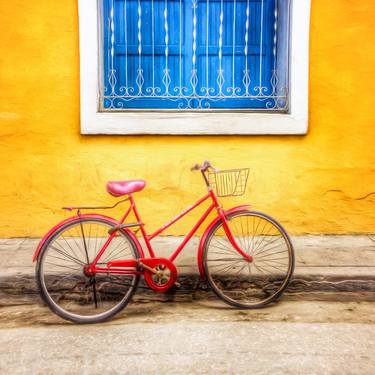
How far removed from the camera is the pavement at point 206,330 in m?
3.23

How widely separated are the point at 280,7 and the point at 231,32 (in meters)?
0.52

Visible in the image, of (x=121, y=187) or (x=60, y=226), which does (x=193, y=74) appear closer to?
(x=121, y=187)

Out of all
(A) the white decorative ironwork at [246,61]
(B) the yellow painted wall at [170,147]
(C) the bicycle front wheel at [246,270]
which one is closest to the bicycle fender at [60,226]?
(C) the bicycle front wheel at [246,270]

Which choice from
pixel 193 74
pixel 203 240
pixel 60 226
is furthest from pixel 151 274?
pixel 193 74

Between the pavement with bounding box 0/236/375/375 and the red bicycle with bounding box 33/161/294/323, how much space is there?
14 cm

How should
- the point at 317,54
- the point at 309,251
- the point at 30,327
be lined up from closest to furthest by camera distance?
the point at 30,327, the point at 309,251, the point at 317,54

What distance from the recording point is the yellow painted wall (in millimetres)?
5207

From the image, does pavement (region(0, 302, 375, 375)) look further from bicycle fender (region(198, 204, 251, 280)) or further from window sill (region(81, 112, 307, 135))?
window sill (region(81, 112, 307, 135))

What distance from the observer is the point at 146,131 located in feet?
17.3

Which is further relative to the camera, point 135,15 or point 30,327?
point 135,15

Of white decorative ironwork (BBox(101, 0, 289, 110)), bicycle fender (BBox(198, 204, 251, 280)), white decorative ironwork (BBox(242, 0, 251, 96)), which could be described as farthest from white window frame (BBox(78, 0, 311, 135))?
bicycle fender (BBox(198, 204, 251, 280))

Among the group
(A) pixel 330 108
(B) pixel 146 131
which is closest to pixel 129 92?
(B) pixel 146 131

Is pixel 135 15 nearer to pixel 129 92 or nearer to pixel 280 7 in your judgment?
pixel 129 92

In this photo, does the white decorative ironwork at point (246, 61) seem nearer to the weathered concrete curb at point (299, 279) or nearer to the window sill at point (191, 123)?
the window sill at point (191, 123)
